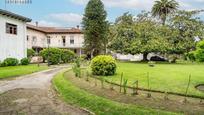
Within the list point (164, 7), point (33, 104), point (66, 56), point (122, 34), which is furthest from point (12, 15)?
point (164, 7)

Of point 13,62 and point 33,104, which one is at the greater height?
point 13,62

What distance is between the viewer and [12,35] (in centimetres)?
3728

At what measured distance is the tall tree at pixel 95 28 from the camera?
53.9 metres

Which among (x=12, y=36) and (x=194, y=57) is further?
(x=12, y=36)

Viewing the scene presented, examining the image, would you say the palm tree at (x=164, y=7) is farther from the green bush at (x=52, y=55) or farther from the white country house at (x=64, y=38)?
the green bush at (x=52, y=55)

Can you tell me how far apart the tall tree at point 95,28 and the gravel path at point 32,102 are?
121 ft

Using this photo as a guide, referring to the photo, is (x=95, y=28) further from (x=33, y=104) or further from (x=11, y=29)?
(x=33, y=104)

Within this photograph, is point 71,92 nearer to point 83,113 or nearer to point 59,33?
point 83,113

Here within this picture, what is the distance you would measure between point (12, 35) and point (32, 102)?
26.3 metres

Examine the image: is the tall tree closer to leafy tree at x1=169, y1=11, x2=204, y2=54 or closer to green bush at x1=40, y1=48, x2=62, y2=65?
leafy tree at x1=169, y1=11, x2=204, y2=54

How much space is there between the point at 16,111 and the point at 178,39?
39175 mm

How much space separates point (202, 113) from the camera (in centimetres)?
981

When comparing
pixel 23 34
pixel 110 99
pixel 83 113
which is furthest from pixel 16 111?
pixel 23 34

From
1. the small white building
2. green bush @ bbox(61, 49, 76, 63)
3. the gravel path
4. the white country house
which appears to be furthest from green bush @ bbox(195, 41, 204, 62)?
the white country house
